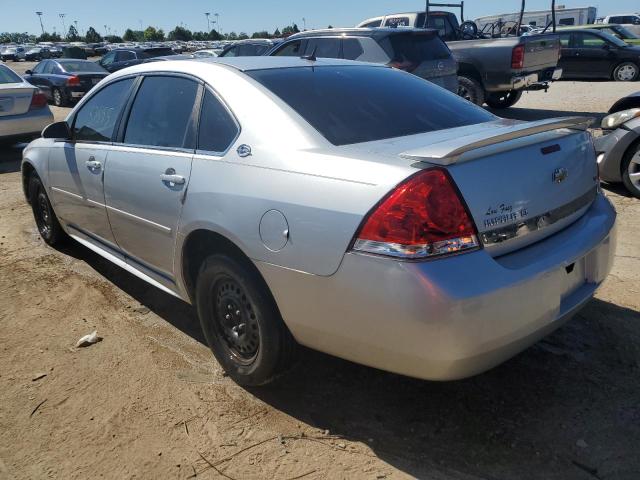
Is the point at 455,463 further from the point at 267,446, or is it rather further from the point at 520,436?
the point at 267,446

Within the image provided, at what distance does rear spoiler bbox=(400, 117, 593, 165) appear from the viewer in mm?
2213

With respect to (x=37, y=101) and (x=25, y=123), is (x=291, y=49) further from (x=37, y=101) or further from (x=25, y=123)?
(x=25, y=123)

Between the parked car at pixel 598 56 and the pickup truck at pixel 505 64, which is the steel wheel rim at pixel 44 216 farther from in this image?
the parked car at pixel 598 56

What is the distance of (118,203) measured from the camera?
3.65 m

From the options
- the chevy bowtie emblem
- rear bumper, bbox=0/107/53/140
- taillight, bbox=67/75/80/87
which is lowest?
rear bumper, bbox=0/107/53/140

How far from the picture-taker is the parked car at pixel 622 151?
5.98 m

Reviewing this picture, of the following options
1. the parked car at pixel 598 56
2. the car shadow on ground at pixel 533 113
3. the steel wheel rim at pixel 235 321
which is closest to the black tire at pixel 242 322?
the steel wheel rim at pixel 235 321

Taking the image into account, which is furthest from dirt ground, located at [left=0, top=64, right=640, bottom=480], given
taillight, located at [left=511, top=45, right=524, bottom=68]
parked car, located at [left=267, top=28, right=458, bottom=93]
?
taillight, located at [left=511, top=45, right=524, bottom=68]

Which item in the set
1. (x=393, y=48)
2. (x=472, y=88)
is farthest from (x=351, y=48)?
(x=472, y=88)

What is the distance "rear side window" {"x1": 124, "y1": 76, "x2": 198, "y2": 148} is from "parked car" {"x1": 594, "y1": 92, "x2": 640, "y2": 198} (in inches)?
185

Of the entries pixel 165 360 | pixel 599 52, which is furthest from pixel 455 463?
pixel 599 52

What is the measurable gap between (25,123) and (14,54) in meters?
60.1

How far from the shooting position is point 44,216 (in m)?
5.30

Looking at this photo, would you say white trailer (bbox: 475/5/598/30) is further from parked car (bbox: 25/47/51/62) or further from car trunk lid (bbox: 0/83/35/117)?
parked car (bbox: 25/47/51/62)
